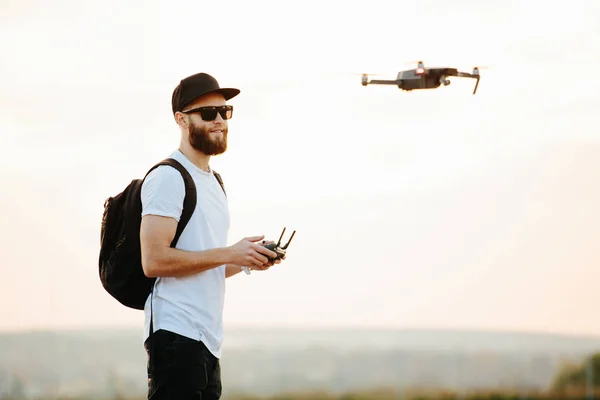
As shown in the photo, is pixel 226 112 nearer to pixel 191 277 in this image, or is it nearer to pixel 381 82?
pixel 191 277

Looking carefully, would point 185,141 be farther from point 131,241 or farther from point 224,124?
point 131,241

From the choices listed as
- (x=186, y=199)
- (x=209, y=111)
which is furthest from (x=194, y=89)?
(x=186, y=199)

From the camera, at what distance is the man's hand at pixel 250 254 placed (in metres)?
5.00

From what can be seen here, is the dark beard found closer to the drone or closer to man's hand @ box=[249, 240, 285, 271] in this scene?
man's hand @ box=[249, 240, 285, 271]

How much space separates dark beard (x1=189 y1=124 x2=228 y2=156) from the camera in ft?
17.3

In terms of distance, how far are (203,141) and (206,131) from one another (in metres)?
0.05

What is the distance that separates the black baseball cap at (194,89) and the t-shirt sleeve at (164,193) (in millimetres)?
409

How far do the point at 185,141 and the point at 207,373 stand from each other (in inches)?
45.2

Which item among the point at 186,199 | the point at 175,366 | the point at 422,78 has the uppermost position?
the point at 422,78

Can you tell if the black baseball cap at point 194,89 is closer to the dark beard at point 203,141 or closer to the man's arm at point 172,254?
the dark beard at point 203,141

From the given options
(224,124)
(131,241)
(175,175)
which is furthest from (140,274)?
(224,124)

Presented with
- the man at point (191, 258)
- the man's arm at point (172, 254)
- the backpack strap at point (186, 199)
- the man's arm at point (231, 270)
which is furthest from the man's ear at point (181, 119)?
the man's arm at point (231, 270)

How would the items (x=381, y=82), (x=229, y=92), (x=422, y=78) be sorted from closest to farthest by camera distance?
1. (x=229, y=92)
2. (x=422, y=78)
3. (x=381, y=82)

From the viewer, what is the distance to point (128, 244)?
16.9ft
